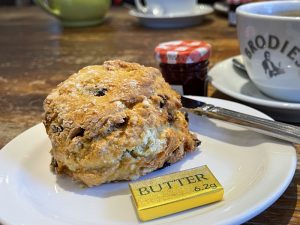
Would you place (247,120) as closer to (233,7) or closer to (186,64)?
(186,64)

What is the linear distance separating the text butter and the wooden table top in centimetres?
7

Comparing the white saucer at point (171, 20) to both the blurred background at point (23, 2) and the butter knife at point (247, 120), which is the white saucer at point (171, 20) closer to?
the blurred background at point (23, 2)

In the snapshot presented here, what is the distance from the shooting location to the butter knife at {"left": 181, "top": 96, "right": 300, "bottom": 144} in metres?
0.60

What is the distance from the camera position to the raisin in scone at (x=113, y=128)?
0.56m

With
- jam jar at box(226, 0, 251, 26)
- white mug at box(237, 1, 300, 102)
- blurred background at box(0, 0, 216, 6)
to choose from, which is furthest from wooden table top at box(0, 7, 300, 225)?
blurred background at box(0, 0, 216, 6)

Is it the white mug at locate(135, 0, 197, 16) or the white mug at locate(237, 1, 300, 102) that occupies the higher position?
the white mug at locate(237, 1, 300, 102)

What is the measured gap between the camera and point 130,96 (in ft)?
1.98

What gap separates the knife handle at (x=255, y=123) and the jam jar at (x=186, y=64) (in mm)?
165

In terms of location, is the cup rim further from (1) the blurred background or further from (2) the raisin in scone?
(1) the blurred background

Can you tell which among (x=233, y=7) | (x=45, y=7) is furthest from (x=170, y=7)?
(x=45, y=7)

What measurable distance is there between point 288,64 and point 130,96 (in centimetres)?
34

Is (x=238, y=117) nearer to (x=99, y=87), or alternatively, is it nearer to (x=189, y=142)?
(x=189, y=142)

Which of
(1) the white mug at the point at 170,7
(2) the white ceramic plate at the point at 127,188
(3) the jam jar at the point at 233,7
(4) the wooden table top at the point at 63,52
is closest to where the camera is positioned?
(2) the white ceramic plate at the point at 127,188

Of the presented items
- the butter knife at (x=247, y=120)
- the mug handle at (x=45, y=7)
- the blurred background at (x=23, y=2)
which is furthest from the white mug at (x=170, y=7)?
the butter knife at (x=247, y=120)
